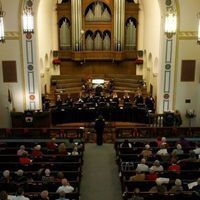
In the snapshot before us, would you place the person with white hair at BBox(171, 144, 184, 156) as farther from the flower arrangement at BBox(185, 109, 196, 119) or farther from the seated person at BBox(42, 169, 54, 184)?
the flower arrangement at BBox(185, 109, 196, 119)

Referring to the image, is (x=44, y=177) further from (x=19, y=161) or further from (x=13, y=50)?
(x=13, y=50)

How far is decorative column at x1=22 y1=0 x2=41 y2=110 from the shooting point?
60.4ft

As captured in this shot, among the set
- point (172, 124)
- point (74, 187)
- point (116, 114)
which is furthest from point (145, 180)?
point (116, 114)

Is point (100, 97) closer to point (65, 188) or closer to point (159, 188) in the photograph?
point (65, 188)

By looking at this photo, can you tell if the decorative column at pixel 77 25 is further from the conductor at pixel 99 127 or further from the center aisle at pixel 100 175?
the center aisle at pixel 100 175

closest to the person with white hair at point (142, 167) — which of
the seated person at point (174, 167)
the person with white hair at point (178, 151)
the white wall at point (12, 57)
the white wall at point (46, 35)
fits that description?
the seated person at point (174, 167)

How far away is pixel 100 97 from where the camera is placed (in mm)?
20469

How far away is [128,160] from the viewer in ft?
43.5

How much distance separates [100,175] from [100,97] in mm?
7568

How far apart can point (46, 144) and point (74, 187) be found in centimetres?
375

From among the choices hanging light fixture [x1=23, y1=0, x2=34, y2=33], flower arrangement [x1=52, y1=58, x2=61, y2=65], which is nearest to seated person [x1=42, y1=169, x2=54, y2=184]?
hanging light fixture [x1=23, y1=0, x2=34, y2=33]

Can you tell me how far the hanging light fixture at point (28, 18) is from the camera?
680 inches

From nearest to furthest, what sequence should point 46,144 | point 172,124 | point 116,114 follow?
point 46,144 < point 172,124 < point 116,114

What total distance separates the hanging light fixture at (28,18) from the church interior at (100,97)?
0.18ft
